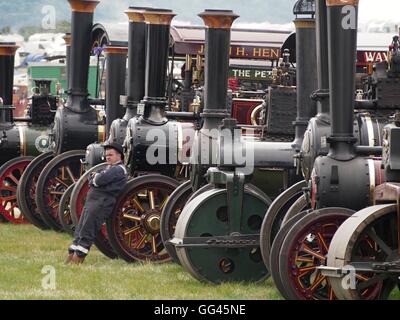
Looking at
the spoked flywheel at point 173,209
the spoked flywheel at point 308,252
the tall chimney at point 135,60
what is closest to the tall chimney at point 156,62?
the tall chimney at point 135,60

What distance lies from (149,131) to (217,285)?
2.21m

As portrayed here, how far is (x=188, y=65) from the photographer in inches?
565

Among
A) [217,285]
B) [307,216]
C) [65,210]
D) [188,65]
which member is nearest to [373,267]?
[307,216]

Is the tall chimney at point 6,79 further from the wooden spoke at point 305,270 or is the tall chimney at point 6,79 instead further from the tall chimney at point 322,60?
the wooden spoke at point 305,270

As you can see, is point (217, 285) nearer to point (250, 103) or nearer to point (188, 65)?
point (250, 103)

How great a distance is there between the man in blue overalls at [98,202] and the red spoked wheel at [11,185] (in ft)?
13.1

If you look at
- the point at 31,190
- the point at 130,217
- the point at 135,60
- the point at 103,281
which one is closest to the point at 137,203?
the point at 130,217

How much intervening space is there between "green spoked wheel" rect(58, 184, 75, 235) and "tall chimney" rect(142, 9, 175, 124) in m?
1.66

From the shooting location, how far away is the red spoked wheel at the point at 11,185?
1433 centimetres

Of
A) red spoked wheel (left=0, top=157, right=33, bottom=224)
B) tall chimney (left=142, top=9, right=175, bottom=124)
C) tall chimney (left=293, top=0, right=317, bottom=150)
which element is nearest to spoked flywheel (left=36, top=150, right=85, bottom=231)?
red spoked wheel (left=0, top=157, right=33, bottom=224)

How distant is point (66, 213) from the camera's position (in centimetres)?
1260

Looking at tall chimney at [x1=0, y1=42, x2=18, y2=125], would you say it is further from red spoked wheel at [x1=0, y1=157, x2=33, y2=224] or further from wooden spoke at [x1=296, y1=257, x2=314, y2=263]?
wooden spoke at [x1=296, y1=257, x2=314, y2=263]

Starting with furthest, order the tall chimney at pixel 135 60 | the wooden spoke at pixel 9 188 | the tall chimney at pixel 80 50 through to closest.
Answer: the wooden spoke at pixel 9 188
the tall chimney at pixel 80 50
the tall chimney at pixel 135 60

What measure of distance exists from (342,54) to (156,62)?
11.3 ft
